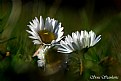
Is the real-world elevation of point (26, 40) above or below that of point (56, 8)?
below

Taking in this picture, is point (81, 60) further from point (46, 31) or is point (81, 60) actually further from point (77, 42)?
A: point (46, 31)

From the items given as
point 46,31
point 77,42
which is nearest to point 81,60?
point 77,42

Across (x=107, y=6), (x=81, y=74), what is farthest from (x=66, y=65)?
(x=107, y=6)

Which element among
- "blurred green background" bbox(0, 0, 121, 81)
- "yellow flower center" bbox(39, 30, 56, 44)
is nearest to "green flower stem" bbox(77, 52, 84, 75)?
"blurred green background" bbox(0, 0, 121, 81)

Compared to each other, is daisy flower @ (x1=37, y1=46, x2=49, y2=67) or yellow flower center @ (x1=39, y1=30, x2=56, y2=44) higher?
yellow flower center @ (x1=39, y1=30, x2=56, y2=44)

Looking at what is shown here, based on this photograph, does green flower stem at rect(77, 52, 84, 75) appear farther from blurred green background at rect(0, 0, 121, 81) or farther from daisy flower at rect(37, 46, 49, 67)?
daisy flower at rect(37, 46, 49, 67)

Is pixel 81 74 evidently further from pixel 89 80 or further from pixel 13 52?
pixel 13 52
